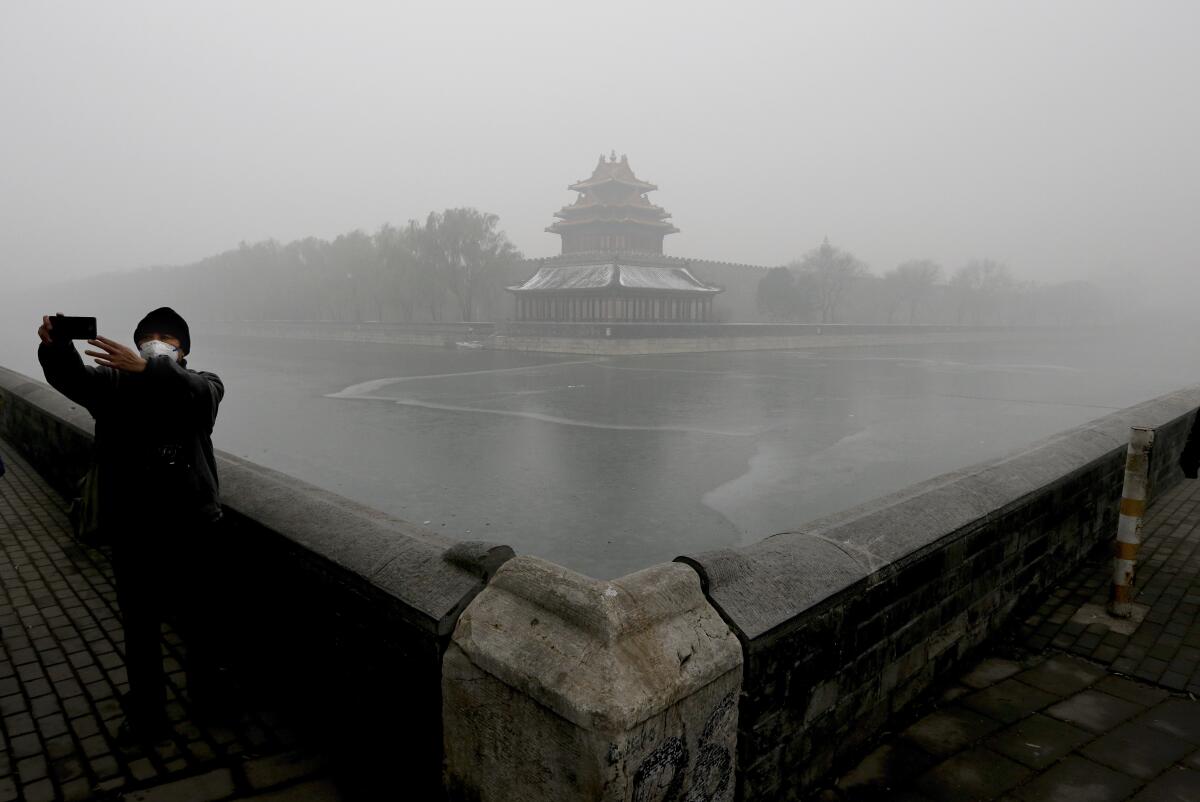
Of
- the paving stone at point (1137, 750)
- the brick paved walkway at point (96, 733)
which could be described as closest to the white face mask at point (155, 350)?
the brick paved walkway at point (96, 733)

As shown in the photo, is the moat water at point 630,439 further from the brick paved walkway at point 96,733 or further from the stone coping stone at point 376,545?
the brick paved walkway at point 96,733

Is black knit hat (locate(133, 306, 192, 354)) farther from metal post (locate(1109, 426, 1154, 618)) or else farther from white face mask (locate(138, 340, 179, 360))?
metal post (locate(1109, 426, 1154, 618))

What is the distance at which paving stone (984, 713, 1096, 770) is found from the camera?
262cm

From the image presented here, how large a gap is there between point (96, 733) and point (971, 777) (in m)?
3.23

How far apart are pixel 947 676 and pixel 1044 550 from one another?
133 centimetres

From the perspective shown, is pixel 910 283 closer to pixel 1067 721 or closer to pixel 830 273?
pixel 830 273

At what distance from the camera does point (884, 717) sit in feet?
8.97

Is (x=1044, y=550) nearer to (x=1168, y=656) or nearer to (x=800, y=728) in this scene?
(x=1168, y=656)

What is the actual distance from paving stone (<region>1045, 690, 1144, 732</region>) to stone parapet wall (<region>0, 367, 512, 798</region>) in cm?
247

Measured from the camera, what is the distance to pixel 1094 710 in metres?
2.97

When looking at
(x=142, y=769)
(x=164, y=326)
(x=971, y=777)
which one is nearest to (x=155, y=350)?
(x=164, y=326)

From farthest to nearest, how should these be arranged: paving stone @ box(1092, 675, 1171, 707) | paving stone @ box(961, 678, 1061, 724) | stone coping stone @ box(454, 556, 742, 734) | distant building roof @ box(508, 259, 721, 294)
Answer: distant building roof @ box(508, 259, 721, 294) → paving stone @ box(1092, 675, 1171, 707) → paving stone @ box(961, 678, 1061, 724) → stone coping stone @ box(454, 556, 742, 734)

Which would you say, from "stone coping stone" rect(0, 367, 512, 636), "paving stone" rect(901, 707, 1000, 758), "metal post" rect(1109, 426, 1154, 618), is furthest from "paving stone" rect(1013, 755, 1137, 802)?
"stone coping stone" rect(0, 367, 512, 636)

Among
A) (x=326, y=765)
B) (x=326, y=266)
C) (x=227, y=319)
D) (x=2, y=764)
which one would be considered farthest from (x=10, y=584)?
(x=227, y=319)
